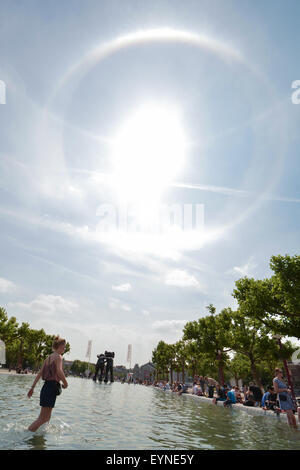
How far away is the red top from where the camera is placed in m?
5.46

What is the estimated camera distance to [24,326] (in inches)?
2270

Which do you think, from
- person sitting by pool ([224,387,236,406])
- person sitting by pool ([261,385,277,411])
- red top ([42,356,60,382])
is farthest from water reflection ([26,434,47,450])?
Result: person sitting by pool ([224,387,236,406])

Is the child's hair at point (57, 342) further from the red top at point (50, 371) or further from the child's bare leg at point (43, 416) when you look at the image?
the child's bare leg at point (43, 416)

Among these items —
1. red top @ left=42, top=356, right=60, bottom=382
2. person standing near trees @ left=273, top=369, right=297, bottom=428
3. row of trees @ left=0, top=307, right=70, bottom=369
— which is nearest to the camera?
red top @ left=42, top=356, right=60, bottom=382

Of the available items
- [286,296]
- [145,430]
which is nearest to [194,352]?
[286,296]

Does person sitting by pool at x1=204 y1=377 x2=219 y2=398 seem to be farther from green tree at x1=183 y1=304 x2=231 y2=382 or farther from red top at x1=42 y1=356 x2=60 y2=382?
red top at x1=42 y1=356 x2=60 y2=382

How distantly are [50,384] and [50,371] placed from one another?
0.82ft

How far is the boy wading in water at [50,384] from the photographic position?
5.33 m

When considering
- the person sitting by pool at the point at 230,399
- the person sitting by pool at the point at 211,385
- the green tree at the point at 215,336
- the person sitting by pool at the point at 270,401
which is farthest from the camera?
the green tree at the point at 215,336

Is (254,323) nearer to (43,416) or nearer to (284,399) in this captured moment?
(284,399)

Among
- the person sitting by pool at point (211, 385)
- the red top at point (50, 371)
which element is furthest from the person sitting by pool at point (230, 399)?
the red top at point (50, 371)

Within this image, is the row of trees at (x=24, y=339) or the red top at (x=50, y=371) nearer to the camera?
the red top at (x=50, y=371)

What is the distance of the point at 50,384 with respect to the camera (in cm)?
548
